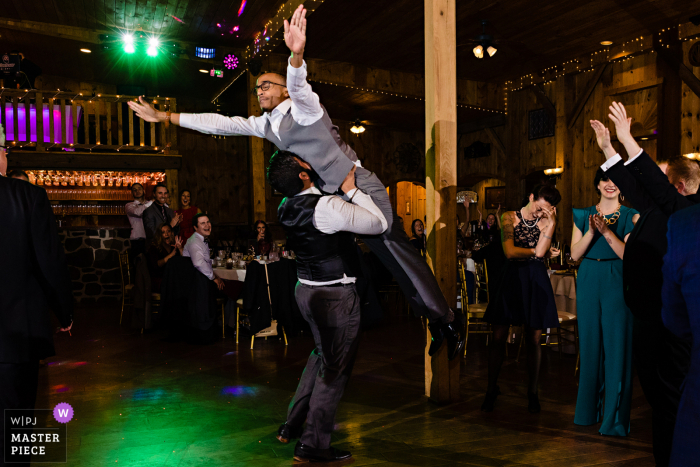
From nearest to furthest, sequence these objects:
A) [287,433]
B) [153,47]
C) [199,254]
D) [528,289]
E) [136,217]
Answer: [287,433] < [528,289] < [199,254] < [136,217] < [153,47]

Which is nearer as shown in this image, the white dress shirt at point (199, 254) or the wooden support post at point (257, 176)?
the white dress shirt at point (199, 254)

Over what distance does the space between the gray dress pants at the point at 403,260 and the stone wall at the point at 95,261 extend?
6797mm

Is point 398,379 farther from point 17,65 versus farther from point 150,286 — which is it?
point 17,65

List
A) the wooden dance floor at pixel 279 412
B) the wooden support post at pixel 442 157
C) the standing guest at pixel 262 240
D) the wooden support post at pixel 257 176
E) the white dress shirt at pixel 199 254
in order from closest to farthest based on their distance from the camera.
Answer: the wooden dance floor at pixel 279 412 → the wooden support post at pixel 442 157 → the white dress shirt at pixel 199 254 → the standing guest at pixel 262 240 → the wooden support post at pixel 257 176

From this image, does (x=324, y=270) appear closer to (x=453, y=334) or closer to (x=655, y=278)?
(x=453, y=334)

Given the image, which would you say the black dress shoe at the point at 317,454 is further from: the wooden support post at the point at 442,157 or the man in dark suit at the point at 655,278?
the man in dark suit at the point at 655,278

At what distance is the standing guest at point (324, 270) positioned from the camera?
2523mm

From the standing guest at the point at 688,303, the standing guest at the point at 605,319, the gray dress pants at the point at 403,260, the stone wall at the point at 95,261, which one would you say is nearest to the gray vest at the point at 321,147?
the gray dress pants at the point at 403,260

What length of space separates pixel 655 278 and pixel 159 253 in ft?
16.9

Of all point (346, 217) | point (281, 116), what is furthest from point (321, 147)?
point (346, 217)

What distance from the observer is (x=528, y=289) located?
337 cm

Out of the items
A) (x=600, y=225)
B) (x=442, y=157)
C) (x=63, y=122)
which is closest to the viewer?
(x=600, y=225)

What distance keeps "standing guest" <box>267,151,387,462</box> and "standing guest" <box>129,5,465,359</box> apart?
0.09 metres

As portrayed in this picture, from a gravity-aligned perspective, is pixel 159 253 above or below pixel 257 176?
below
